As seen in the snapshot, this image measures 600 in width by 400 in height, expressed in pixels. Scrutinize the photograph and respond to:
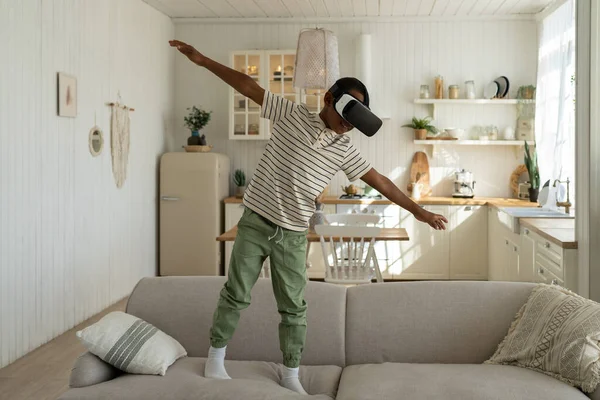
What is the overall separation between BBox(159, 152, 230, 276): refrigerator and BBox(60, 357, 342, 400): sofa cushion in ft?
13.3

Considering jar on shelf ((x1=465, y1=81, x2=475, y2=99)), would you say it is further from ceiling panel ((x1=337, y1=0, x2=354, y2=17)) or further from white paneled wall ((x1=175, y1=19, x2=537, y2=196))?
ceiling panel ((x1=337, y1=0, x2=354, y2=17))

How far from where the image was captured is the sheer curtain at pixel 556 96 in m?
5.85

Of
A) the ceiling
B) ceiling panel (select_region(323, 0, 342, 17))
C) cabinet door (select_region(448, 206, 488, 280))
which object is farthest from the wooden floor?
ceiling panel (select_region(323, 0, 342, 17))

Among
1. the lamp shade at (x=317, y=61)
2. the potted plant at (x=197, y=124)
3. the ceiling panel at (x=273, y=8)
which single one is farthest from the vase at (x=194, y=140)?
the lamp shade at (x=317, y=61)

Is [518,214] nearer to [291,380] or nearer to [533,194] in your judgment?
[533,194]

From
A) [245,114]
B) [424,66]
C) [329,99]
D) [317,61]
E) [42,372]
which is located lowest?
[42,372]

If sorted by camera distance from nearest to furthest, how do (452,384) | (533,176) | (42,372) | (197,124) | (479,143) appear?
(452,384) < (42,372) < (533,176) < (479,143) < (197,124)

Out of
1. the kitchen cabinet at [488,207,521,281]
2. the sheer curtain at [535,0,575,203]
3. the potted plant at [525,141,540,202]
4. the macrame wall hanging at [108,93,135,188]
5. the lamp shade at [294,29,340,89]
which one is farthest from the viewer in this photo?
the potted plant at [525,141,540,202]

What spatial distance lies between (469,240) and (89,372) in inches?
191

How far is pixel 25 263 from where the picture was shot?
4.25m

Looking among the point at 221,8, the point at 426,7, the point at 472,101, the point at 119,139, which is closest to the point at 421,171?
the point at 472,101

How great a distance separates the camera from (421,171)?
7215 millimetres

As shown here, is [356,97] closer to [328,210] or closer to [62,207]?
[62,207]

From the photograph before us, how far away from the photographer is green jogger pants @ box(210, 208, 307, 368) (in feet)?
8.34
